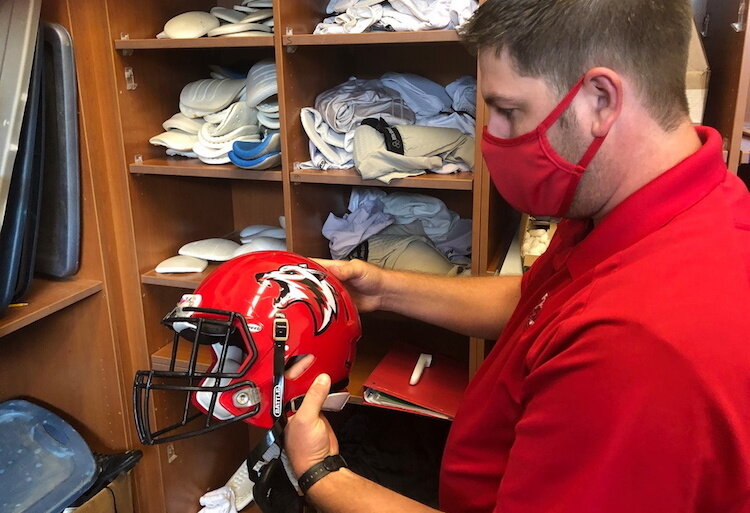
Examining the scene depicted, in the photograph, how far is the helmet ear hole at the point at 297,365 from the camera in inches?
44.1

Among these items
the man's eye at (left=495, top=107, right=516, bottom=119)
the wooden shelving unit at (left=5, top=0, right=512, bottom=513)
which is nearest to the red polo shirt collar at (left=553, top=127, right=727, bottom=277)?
the man's eye at (left=495, top=107, right=516, bottom=119)

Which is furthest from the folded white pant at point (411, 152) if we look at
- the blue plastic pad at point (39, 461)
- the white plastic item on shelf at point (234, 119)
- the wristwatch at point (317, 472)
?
the blue plastic pad at point (39, 461)

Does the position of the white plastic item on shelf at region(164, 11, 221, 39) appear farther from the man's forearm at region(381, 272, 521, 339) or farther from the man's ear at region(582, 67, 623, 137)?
the man's ear at region(582, 67, 623, 137)

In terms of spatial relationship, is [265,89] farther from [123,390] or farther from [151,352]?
[123,390]

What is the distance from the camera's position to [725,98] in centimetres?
133

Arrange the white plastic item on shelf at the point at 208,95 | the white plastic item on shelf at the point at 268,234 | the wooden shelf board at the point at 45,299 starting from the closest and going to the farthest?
1. the wooden shelf board at the point at 45,299
2. the white plastic item on shelf at the point at 208,95
3. the white plastic item on shelf at the point at 268,234

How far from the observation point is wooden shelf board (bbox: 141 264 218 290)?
1.70 meters

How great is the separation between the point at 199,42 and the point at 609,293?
1.20m

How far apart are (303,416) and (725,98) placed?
43.3 inches

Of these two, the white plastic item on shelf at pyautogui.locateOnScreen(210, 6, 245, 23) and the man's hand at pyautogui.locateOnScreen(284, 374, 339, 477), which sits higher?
the white plastic item on shelf at pyautogui.locateOnScreen(210, 6, 245, 23)

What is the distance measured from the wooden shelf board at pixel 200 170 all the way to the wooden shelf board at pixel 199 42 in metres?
0.30

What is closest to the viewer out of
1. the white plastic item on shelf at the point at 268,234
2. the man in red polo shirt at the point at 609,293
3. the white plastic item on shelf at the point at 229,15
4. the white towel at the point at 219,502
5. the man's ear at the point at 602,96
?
the man in red polo shirt at the point at 609,293

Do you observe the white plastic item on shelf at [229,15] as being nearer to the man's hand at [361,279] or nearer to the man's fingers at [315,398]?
the man's hand at [361,279]

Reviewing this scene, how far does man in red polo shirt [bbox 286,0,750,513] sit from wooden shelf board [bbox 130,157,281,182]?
2.53ft
